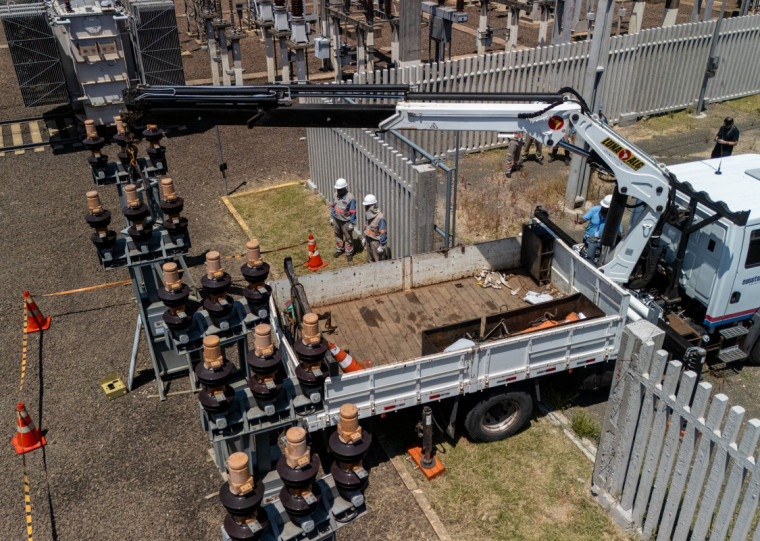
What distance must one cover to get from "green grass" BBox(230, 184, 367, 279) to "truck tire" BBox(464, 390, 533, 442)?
5.08 m

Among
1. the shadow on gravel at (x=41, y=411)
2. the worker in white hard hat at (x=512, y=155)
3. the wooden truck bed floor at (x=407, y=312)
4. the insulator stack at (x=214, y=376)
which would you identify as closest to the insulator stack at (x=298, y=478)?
the insulator stack at (x=214, y=376)

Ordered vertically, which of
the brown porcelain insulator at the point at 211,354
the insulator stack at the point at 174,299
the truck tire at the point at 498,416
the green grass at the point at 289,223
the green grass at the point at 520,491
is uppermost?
the brown porcelain insulator at the point at 211,354

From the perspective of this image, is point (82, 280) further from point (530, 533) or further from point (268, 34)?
point (268, 34)

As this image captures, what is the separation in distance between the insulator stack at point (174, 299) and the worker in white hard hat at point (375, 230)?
14.7 ft

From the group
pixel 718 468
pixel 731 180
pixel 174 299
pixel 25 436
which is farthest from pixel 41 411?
pixel 731 180

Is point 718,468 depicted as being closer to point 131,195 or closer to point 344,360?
point 344,360

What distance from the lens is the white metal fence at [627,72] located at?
16.4 m

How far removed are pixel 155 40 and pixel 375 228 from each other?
11366 millimetres

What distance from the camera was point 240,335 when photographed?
8391 millimetres

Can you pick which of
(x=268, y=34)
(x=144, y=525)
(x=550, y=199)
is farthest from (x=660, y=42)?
(x=144, y=525)

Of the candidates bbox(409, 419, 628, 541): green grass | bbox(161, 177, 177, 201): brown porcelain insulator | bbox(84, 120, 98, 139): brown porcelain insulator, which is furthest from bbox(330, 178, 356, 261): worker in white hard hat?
bbox(409, 419, 628, 541): green grass

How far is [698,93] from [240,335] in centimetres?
1759

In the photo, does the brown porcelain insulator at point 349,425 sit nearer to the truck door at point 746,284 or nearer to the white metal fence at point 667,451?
the white metal fence at point 667,451

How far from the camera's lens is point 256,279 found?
7871 millimetres
